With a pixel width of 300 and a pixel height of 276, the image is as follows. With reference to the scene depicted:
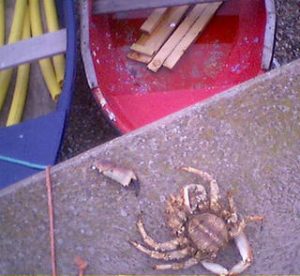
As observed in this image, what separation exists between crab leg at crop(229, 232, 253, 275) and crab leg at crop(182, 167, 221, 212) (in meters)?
0.11

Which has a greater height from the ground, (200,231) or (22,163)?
(22,163)

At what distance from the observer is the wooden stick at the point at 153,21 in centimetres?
255

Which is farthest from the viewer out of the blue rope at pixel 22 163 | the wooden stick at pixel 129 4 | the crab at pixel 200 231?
the wooden stick at pixel 129 4

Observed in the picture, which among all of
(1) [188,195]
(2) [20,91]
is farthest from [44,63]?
(1) [188,195]

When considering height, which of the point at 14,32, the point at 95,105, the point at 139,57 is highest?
the point at 14,32

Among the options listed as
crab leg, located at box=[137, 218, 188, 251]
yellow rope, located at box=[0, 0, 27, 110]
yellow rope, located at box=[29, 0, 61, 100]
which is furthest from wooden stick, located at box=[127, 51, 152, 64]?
crab leg, located at box=[137, 218, 188, 251]

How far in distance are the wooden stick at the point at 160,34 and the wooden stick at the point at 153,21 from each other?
0.02m

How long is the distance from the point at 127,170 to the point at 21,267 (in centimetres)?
44

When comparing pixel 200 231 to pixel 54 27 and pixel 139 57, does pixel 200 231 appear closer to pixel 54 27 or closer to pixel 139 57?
pixel 139 57

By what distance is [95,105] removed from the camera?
2607 millimetres

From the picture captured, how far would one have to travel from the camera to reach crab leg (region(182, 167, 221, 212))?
2035mm

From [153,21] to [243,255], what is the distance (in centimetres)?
101

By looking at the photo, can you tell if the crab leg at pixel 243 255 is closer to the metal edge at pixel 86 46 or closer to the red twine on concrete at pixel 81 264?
the red twine on concrete at pixel 81 264

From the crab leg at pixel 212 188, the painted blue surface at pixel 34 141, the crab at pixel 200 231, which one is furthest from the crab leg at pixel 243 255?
the painted blue surface at pixel 34 141
